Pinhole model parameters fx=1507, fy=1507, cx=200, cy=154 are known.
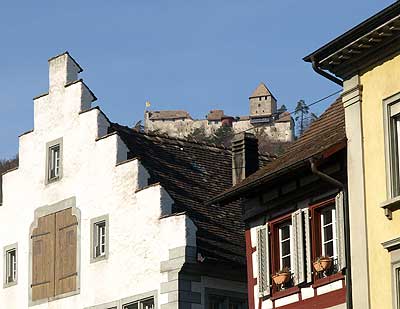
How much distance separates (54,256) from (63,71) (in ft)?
18.2

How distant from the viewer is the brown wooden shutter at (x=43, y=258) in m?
43.1

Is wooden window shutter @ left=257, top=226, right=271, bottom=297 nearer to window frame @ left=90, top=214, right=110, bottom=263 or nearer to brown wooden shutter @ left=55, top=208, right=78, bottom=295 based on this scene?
window frame @ left=90, top=214, right=110, bottom=263

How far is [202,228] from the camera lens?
132 feet

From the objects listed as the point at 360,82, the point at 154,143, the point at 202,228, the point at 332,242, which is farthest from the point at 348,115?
the point at 154,143

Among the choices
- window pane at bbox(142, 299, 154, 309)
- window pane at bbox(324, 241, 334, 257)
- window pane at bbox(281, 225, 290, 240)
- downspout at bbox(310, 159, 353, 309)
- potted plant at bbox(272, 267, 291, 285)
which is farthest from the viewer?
window pane at bbox(142, 299, 154, 309)

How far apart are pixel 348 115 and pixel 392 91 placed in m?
1.69

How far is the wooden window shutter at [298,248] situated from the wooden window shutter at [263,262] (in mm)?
1037

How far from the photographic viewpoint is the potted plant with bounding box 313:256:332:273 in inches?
1210

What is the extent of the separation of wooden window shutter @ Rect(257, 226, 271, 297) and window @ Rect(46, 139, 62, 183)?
38.9ft

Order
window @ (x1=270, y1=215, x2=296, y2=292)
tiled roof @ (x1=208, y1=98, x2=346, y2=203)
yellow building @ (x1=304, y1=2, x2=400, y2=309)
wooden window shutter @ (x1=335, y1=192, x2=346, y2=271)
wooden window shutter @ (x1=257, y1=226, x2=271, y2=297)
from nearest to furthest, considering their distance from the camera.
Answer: yellow building @ (x1=304, y1=2, x2=400, y2=309) < wooden window shutter @ (x1=335, y1=192, x2=346, y2=271) < tiled roof @ (x1=208, y1=98, x2=346, y2=203) < window @ (x1=270, y1=215, x2=296, y2=292) < wooden window shutter @ (x1=257, y1=226, x2=271, y2=297)

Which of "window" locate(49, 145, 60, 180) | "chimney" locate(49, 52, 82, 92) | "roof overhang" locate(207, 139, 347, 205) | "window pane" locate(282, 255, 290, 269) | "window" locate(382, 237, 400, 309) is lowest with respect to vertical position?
"window" locate(382, 237, 400, 309)

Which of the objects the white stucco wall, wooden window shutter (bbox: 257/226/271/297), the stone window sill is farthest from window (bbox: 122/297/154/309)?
the stone window sill

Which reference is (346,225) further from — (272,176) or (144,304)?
(144,304)

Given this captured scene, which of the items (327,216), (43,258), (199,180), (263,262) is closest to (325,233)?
(327,216)
